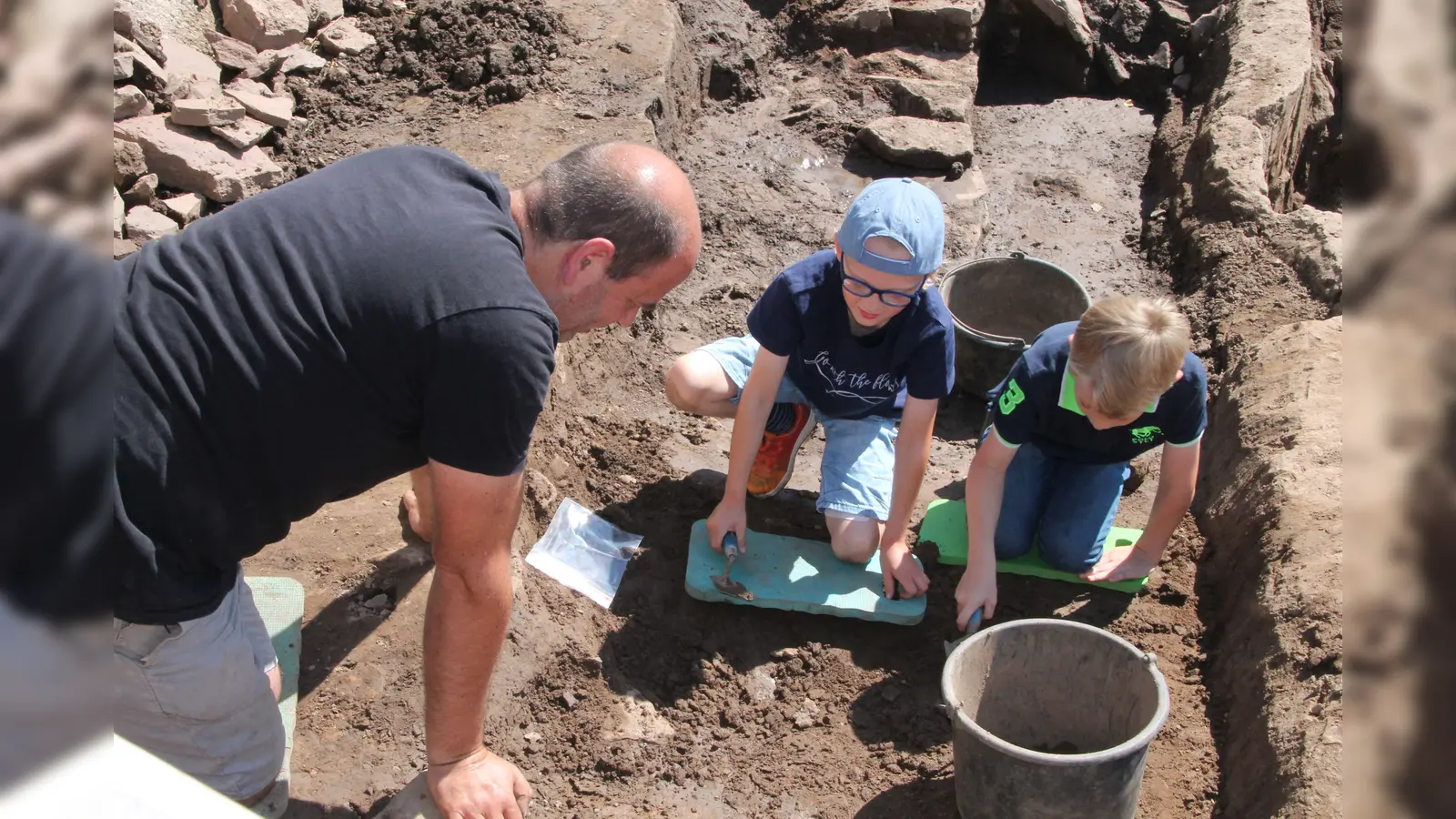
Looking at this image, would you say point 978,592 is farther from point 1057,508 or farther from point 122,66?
point 122,66

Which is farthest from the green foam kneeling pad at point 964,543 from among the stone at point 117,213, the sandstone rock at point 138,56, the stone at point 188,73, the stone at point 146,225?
the sandstone rock at point 138,56

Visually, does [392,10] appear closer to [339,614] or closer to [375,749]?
[339,614]

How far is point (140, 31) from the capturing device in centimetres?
466

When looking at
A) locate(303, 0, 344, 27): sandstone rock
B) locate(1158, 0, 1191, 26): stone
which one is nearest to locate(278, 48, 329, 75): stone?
locate(303, 0, 344, 27): sandstone rock

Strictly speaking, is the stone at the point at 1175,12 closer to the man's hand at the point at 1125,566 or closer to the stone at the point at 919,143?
the stone at the point at 919,143

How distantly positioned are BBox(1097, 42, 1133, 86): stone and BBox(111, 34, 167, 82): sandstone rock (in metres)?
4.97

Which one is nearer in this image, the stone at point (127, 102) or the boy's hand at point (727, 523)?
the boy's hand at point (727, 523)

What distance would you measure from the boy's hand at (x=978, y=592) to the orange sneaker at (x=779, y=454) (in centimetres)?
85

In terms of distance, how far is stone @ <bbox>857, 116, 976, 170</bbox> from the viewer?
18.9ft

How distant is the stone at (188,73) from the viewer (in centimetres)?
461

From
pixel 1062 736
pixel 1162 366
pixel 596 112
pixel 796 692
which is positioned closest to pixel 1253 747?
pixel 1062 736

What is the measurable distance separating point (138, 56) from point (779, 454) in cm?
296

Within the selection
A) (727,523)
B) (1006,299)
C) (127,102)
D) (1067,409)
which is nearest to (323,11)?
(127,102)

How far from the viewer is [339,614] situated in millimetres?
3104
